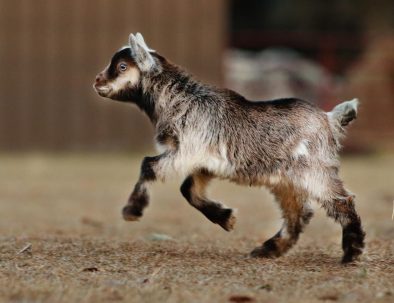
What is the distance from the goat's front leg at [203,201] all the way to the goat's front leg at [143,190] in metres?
0.31

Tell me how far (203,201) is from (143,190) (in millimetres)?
433

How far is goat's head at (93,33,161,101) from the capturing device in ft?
21.2

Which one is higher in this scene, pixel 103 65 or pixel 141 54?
pixel 103 65

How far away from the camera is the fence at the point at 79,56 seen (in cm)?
1780

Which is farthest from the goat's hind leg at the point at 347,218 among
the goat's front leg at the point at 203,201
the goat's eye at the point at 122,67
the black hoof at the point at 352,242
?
the goat's eye at the point at 122,67

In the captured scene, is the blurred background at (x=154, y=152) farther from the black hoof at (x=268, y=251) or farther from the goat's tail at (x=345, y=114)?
the goat's tail at (x=345, y=114)

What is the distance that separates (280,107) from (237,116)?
10.1 inches

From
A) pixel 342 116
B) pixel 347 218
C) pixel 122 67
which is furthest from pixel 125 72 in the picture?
pixel 347 218

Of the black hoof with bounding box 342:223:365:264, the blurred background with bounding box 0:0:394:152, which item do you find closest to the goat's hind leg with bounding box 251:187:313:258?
the black hoof with bounding box 342:223:365:264

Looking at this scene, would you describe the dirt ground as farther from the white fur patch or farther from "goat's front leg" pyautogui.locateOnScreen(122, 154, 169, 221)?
the white fur patch

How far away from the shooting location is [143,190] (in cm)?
608

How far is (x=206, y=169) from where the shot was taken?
20.1ft

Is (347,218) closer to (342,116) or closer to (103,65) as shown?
(342,116)

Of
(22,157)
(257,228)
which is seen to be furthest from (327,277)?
(22,157)
